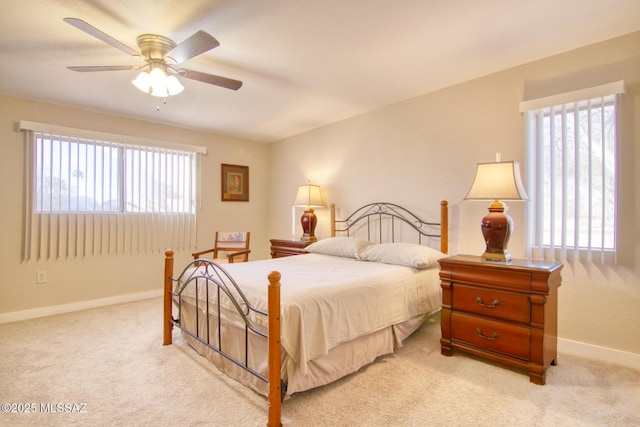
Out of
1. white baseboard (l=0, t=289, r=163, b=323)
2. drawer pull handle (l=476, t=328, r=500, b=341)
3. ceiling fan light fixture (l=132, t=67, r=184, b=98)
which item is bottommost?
white baseboard (l=0, t=289, r=163, b=323)

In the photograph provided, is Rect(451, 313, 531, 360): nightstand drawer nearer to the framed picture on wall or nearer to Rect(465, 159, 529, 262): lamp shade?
Rect(465, 159, 529, 262): lamp shade

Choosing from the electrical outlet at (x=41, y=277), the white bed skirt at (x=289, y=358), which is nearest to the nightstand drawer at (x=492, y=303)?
the white bed skirt at (x=289, y=358)

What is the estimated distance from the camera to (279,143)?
5.28 metres

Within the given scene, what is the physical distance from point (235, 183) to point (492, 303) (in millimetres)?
3950

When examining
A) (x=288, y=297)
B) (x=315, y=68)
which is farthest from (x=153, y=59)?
(x=288, y=297)

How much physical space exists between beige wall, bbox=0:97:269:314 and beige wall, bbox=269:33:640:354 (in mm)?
1416

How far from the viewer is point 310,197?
4188 mm

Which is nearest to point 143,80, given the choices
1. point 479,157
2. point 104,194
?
point 104,194

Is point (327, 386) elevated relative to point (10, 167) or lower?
lower

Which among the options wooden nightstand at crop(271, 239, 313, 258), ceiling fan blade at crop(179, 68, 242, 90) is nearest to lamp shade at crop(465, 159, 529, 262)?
ceiling fan blade at crop(179, 68, 242, 90)

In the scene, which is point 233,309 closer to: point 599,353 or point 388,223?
point 388,223

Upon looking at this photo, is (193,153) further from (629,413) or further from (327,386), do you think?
(629,413)

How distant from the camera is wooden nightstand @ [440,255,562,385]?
2010mm

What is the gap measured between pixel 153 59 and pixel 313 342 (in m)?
2.17
